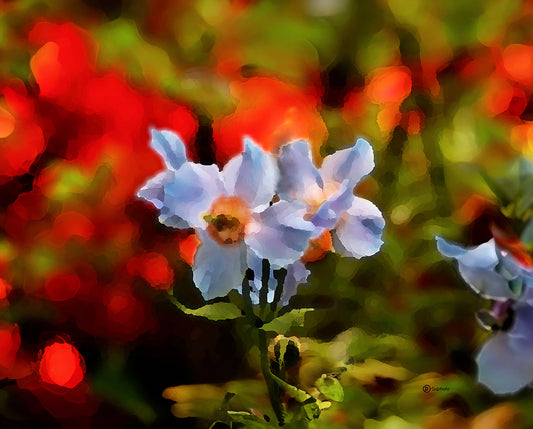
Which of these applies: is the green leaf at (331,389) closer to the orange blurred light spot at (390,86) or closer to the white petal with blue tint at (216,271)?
the white petal with blue tint at (216,271)

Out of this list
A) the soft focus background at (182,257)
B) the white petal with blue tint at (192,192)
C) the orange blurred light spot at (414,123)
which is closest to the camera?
the white petal with blue tint at (192,192)

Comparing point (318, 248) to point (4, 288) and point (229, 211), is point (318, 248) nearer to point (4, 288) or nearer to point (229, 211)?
point (229, 211)

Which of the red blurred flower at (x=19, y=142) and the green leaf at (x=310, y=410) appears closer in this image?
the green leaf at (x=310, y=410)

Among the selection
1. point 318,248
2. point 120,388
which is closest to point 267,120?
point 318,248

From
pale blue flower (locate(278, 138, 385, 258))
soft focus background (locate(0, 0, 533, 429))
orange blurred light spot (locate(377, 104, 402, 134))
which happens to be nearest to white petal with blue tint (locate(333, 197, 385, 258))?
pale blue flower (locate(278, 138, 385, 258))

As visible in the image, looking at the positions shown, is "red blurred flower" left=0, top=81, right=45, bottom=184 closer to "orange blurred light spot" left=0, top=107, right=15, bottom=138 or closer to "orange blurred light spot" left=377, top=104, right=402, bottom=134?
"orange blurred light spot" left=0, top=107, right=15, bottom=138

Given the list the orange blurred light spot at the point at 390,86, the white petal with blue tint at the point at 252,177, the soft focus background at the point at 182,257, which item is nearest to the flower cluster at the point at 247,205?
the white petal with blue tint at the point at 252,177

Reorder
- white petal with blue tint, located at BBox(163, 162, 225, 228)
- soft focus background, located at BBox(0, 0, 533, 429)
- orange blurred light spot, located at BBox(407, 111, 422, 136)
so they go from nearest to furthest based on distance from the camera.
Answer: white petal with blue tint, located at BBox(163, 162, 225, 228) < soft focus background, located at BBox(0, 0, 533, 429) < orange blurred light spot, located at BBox(407, 111, 422, 136)
